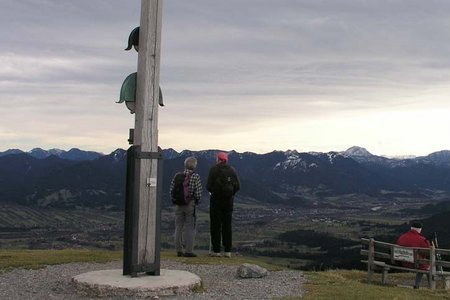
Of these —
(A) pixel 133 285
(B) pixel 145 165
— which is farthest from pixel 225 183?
(A) pixel 133 285

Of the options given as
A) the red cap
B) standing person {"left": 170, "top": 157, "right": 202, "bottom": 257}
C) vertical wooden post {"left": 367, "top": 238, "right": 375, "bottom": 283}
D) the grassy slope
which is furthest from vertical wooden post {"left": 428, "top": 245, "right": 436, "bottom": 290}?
standing person {"left": 170, "top": 157, "right": 202, "bottom": 257}

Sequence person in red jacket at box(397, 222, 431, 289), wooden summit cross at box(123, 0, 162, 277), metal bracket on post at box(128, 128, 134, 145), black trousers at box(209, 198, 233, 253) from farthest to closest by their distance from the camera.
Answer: black trousers at box(209, 198, 233, 253) → person in red jacket at box(397, 222, 431, 289) → metal bracket on post at box(128, 128, 134, 145) → wooden summit cross at box(123, 0, 162, 277)

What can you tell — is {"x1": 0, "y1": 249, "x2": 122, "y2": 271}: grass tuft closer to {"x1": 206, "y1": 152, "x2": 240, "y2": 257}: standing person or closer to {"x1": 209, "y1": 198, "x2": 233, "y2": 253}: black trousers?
{"x1": 209, "y1": 198, "x2": 233, "y2": 253}: black trousers

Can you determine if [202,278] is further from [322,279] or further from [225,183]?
[225,183]

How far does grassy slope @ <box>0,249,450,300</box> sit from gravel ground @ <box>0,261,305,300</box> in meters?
0.46

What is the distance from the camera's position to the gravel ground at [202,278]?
11.6 meters

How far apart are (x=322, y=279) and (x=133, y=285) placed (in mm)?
5505

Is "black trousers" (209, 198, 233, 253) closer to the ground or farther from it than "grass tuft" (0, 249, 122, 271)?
farther from it

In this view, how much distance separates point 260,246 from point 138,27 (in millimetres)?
158873

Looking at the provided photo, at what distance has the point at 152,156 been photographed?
12.5 m

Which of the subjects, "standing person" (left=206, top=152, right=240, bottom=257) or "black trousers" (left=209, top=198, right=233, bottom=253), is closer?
"standing person" (left=206, top=152, right=240, bottom=257)

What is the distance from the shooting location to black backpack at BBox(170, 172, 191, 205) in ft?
54.4

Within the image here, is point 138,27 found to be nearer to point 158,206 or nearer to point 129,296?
point 158,206

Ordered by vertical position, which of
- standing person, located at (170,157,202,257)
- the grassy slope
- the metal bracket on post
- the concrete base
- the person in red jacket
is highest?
the metal bracket on post
